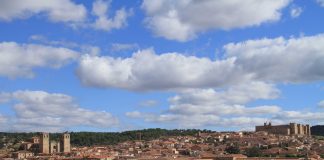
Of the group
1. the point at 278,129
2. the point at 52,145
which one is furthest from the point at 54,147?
the point at 278,129

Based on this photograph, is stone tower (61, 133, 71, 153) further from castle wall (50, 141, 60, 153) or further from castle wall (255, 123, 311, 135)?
castle wall (255, 123, 311, 135)

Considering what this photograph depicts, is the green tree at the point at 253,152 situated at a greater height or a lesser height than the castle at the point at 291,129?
lesser

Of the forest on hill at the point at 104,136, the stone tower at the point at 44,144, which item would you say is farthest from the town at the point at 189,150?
the forest on hill at the point at 104,136

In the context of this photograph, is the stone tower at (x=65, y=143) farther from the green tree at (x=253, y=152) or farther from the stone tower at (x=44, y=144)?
the green tree at (x=253, y=152)

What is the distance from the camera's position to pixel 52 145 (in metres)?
115

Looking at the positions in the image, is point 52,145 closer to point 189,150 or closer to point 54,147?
point 54,147

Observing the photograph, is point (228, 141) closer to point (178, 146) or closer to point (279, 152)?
point (178, 146)

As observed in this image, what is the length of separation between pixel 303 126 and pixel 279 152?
195 feet

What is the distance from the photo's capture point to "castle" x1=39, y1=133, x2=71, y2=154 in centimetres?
11294

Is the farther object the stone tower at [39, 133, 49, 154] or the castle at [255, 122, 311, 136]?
the castle at [255, 122, 311, 136]

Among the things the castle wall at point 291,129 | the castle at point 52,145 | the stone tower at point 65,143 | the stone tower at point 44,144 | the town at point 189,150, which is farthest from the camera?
the castle wall at point 291,129

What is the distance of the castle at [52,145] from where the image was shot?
4446 inches

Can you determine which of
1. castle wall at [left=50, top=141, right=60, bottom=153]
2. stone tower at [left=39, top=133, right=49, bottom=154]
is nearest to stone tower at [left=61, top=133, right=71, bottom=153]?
castle wall at [left=50, top=141, right=60, bottom=153]

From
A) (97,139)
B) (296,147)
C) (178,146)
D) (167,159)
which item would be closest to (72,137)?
(97,139)
